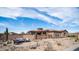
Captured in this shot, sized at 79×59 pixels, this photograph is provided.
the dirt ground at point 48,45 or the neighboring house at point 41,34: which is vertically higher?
the neighboring house at point 41,34

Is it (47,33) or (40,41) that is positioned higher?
(47,33)

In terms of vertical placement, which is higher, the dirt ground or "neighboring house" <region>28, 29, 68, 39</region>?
"neighboring house" <region>28, 29, 68, 39</region>

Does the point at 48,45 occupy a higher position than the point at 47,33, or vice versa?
the point at 47,33

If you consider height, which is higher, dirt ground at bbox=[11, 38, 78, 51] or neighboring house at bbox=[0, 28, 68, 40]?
neighboring house at bbox=[0, 28, 68, 40]

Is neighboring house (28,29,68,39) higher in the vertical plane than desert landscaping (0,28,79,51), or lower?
higher

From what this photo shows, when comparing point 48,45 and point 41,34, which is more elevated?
point 41,34

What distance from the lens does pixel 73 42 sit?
2.56 metres

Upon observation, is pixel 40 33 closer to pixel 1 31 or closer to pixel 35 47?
pixel 35 47

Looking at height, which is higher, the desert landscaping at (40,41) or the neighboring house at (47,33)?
the neighboring house at (47,33)

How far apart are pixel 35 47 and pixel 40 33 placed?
0.19 m

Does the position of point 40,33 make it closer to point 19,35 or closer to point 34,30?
point 34,30
